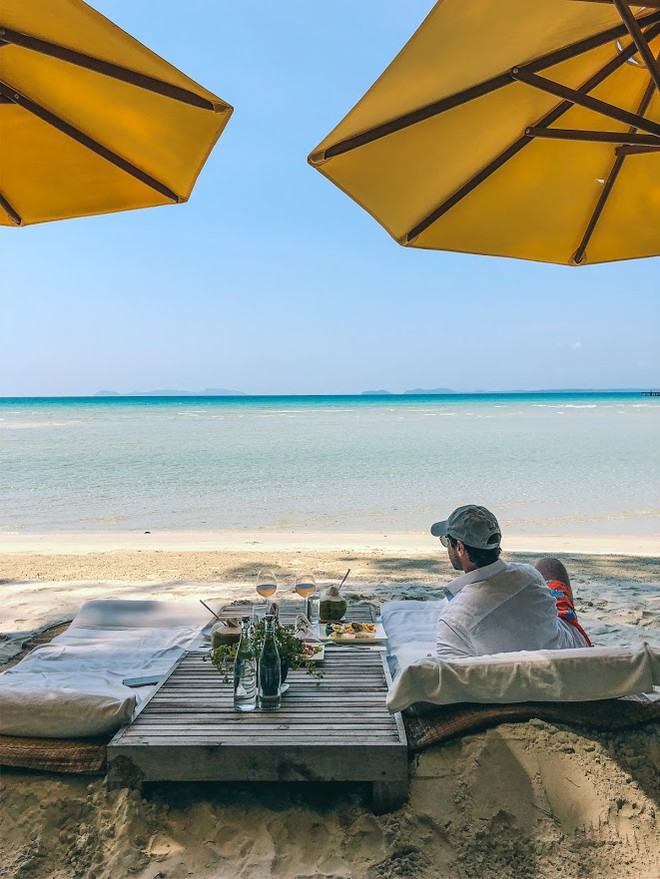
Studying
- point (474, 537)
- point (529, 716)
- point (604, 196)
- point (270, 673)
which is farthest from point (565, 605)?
point (604, 196)

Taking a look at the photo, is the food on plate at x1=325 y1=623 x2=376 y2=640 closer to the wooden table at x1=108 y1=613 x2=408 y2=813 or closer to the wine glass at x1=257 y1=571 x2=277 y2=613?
the wine glass at x1=257 y1=571 x2=277 y2=613

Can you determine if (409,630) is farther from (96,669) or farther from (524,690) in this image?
(96,669)

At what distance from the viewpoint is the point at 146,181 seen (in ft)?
11.1

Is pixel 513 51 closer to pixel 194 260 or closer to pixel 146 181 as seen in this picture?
pixel 146 181

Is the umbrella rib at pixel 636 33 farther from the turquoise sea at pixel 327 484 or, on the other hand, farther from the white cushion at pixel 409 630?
the turquoise sea at pixel 327 484

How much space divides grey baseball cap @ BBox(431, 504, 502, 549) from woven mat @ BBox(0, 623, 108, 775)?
172 centimetres

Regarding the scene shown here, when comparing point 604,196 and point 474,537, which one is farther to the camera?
point 604,196

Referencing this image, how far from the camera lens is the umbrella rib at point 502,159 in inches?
122

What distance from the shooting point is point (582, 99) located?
2705 mm

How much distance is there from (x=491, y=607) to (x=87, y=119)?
2.93 metres

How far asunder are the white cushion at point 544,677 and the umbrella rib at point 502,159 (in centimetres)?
221

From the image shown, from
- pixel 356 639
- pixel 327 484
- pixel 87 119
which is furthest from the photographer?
pixel 327 484

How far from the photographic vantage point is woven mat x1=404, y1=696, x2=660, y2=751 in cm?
260

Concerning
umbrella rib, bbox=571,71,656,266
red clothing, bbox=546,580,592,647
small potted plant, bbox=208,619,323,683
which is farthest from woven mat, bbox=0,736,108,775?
umbrella rib, bbox=571,71,656,266
